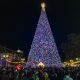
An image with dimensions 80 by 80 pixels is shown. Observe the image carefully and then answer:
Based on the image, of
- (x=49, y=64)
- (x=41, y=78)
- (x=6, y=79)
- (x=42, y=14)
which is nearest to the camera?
(x=6, y=79)

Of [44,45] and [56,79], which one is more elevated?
[44,45]

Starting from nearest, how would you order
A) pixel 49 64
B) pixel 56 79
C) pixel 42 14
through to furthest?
1. pixel 56 79
2. pixel 49 64
3. pixel 42 14

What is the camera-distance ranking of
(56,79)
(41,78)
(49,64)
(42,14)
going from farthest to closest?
(42,14) → (49,64) → (56,79) → (41,78)

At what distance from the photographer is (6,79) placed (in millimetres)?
9133

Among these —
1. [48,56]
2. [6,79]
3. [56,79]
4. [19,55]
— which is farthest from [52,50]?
[19,55]

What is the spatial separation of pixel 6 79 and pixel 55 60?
2023 inches

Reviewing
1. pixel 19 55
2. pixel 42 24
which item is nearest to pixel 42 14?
pixel 42 24

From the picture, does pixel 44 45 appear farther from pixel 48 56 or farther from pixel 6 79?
pixel 6 79

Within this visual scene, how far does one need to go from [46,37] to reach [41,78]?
40.0 meters

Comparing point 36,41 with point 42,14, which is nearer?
point 36,41

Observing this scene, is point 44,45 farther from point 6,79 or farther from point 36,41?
point 6,79

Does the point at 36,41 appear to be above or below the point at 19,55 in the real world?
below

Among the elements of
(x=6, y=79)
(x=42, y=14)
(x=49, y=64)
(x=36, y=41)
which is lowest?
(x=6, y=79)

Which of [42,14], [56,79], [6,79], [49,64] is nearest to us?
[6,79]
